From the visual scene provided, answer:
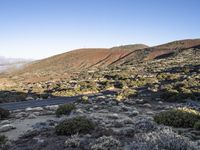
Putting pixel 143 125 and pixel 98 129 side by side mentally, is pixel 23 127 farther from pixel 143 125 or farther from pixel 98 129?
pixel 143 125

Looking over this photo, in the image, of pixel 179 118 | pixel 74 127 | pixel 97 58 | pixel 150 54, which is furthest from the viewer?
pixel 97 58

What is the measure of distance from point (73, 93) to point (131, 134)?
35595 millimetres

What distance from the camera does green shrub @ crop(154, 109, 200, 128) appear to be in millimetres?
15789

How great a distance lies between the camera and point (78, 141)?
1218 centimetres

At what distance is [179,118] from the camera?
1611 cm

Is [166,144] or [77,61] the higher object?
[166,144]

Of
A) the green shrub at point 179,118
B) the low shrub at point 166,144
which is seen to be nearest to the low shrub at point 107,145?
the low shrub at point 166,144

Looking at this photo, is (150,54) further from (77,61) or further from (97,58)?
(77,61)

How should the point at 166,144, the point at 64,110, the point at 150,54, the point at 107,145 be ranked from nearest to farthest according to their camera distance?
the point at 166,144 < the point at 107,145 < the point at 64,110 < the point at 150,54

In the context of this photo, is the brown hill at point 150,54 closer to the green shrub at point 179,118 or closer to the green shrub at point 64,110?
the green shrub at point 64,110

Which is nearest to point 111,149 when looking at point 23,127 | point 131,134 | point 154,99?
point 131,134

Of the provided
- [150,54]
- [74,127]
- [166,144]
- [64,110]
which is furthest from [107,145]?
[150,54]

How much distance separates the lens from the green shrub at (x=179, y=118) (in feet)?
51.8

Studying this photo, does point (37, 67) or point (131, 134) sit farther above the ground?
point (131, 134)
